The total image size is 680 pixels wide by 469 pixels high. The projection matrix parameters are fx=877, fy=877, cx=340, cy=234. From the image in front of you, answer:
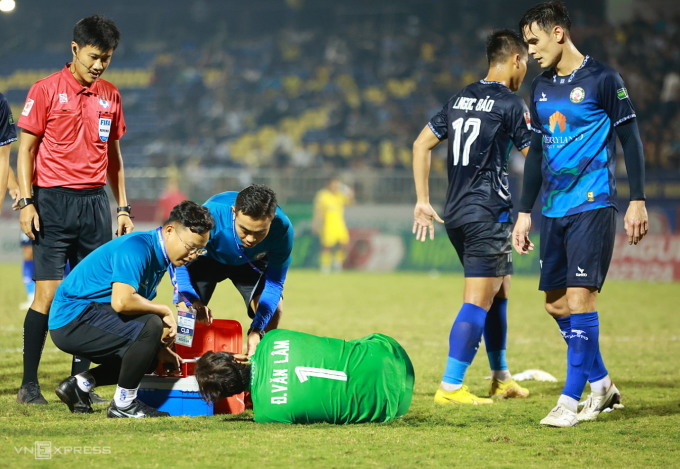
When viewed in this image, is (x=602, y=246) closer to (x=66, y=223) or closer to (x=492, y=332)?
(x=492, y=332)

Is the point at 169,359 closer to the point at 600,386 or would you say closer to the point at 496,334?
the point at 496,334

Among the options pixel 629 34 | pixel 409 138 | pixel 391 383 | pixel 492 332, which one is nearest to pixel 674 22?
pixel 629 34

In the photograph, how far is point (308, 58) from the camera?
28312 millimetres

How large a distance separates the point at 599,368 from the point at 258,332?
210 cm

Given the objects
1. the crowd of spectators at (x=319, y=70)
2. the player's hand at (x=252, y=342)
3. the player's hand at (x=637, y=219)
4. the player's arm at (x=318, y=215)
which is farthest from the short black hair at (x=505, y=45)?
the crowd of spectators at (x=319, y=70)

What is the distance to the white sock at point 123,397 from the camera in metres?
4.92

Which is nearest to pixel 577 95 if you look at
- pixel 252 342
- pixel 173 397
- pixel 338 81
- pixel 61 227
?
pixel 252 342

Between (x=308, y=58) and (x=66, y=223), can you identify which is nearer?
(x=66, y=223)

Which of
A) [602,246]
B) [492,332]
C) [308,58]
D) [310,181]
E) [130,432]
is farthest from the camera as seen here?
[308,58]

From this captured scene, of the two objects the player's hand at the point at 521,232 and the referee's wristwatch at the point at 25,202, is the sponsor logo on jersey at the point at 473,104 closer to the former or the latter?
the player's hand at the point at 521,232

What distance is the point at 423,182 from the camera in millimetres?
5793

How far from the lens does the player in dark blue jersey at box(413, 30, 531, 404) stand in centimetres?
568

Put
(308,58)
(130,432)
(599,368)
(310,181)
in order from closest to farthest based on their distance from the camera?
(130,432)
(599,368)
(310,181)
(308,58)

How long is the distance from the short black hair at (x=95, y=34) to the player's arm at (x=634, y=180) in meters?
3.15
